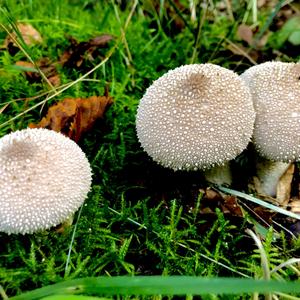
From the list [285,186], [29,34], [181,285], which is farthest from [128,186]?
[29,34]

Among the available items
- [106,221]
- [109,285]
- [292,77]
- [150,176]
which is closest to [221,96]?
[292,77]

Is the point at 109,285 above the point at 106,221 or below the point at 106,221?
above

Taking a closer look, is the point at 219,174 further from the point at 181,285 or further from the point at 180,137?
the point at 181,285

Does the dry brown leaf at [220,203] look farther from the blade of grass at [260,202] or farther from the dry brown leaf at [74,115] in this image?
the dry brown leaf at [74,115]

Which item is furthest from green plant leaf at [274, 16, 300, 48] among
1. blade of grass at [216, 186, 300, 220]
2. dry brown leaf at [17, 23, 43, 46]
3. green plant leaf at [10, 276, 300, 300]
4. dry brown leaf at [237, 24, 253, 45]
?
green plant leaf at [10, 276, 300, 300]

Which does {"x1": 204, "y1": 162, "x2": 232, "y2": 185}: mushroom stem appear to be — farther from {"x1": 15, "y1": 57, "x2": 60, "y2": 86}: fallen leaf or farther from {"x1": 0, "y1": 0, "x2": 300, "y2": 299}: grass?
{"x1": 15, "y1": 57, "x2": 60, "y2": 86}: fallen leaf

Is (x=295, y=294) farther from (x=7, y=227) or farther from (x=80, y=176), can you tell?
(x=7, y=227)
